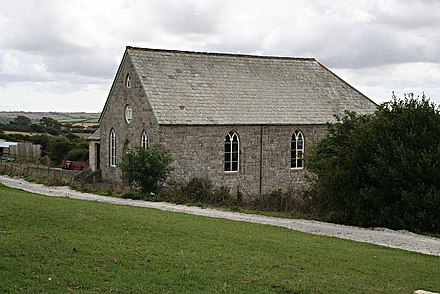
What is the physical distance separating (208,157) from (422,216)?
15697mm

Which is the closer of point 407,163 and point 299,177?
point 407,163

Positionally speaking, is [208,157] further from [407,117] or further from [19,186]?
[407,117]

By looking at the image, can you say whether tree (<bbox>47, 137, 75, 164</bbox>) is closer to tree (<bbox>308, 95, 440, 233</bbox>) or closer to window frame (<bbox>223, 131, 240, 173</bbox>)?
window frame (<bbox>223, 131, 240, 173</bbox>)

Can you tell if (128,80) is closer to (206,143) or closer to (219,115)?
(219,115)

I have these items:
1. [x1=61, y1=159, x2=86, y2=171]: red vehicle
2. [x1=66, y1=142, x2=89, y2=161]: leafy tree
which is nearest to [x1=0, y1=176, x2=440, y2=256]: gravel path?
[x1=61, y1=159, x2=86, y2=171]: red vehicle

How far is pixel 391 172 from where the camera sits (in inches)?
1001

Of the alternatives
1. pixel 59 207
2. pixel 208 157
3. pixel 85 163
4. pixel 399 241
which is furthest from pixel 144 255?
pixel 85 163

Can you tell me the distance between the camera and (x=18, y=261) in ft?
41.9

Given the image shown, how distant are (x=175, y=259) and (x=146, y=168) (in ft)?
60.7

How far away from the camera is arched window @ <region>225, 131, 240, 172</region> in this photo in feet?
125

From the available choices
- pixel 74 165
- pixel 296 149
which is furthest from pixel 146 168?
pixel 74 165

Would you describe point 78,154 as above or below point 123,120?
below

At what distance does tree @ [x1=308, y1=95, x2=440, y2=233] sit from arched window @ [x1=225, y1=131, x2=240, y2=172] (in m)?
10.9

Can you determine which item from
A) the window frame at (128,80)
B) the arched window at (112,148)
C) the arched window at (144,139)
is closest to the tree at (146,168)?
the arched window at (144,139)
